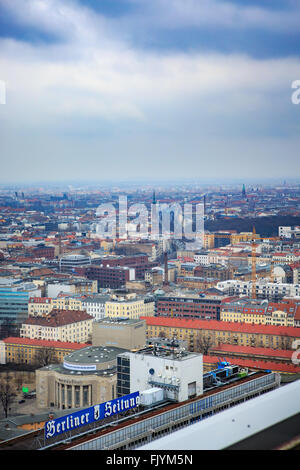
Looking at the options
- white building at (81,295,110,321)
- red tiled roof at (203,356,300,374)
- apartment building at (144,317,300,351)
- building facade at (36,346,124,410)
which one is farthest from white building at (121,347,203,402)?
white building at (81,295,110,321)

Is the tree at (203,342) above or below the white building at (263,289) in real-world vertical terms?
below

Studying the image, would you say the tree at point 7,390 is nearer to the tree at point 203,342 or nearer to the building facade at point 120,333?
the building facade at point 120,333

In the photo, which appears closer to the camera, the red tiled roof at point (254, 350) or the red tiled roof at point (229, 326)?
the red tiled roof at point (254, 350)

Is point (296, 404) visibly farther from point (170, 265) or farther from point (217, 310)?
point (170, 265)

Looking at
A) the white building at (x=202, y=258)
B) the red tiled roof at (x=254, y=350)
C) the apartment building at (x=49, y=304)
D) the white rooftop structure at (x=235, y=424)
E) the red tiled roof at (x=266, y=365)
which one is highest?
the white rooftop structure at (x=235, y=424)

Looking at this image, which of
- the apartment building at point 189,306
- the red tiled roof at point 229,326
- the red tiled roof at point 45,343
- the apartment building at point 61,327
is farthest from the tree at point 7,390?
the apartment building at point 189,306
